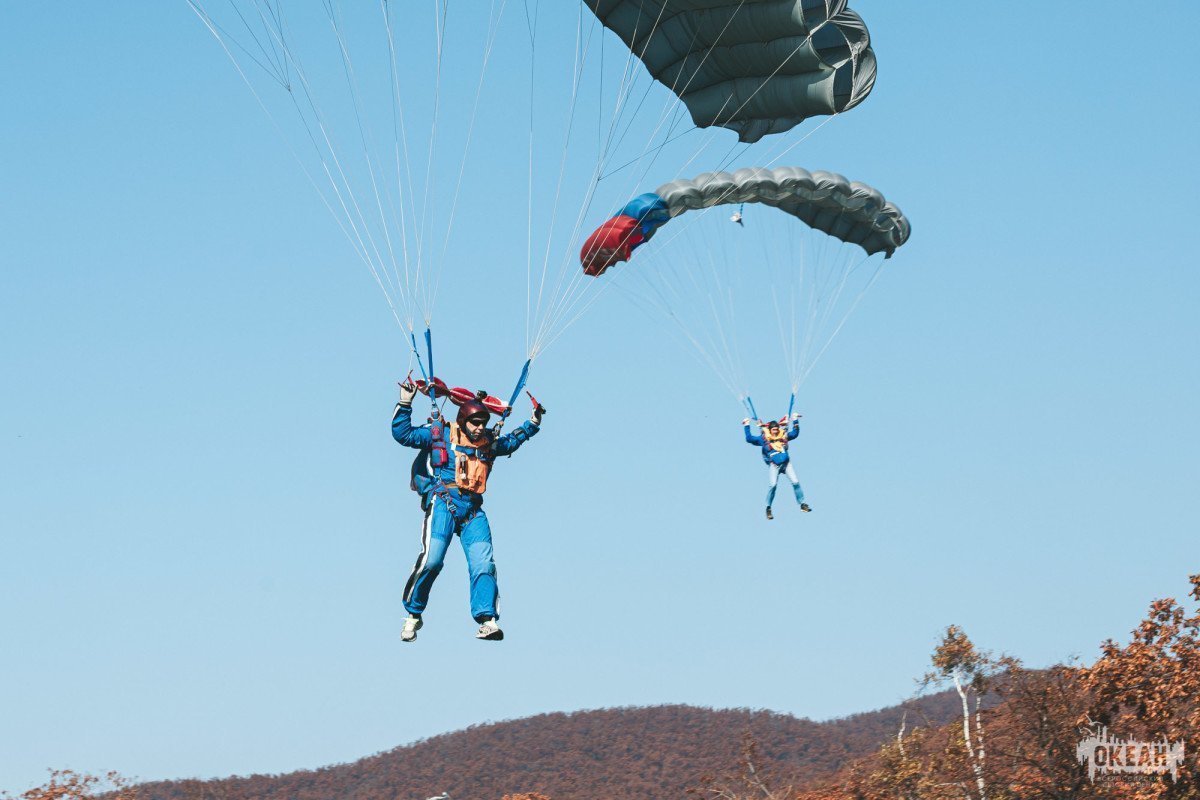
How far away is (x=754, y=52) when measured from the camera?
22.2 meters

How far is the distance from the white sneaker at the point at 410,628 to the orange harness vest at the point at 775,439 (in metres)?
11.7

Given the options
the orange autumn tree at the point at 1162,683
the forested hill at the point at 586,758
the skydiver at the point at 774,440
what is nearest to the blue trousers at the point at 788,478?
the skydiver at the point at 774,440

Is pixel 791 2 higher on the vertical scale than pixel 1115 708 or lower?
higher

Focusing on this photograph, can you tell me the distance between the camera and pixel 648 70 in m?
22.9

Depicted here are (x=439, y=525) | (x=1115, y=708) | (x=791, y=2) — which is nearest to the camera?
(x=439, y=525)

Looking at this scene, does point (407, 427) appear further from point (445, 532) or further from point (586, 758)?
point (586, 758)

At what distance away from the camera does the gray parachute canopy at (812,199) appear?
2386cm

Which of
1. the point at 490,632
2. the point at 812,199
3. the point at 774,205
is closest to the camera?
the point at 490,632

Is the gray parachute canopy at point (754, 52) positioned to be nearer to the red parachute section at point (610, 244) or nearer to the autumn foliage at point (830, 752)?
the red parachute section at point (610, 244)

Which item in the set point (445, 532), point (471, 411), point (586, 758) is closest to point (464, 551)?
point (445, 532)

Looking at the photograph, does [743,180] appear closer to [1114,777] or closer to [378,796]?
[1114,777]

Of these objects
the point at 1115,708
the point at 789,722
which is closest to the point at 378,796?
the point at 789,722

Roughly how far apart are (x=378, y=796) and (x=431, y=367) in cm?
Result: 5149

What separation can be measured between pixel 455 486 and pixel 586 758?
175ft
